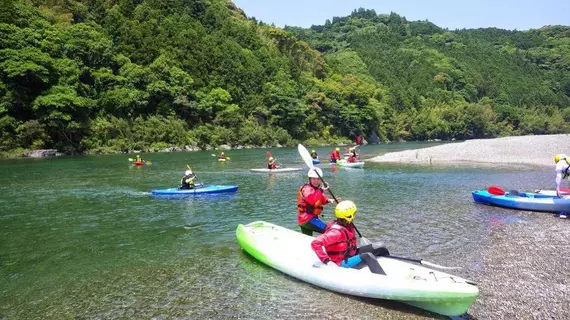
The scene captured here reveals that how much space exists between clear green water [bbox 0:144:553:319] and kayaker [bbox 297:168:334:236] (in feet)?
4.76

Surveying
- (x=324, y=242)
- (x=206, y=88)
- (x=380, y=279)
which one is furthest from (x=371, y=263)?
(x=206, y=88)

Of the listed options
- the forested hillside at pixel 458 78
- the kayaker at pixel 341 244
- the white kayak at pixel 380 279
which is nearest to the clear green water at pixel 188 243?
the white kayak at pixel 380 279

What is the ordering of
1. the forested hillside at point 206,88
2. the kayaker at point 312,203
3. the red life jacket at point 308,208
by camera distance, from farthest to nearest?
the forested hillside at point 206,88 → the red life jacket at point 308,208 → the kayaker at point 312,203

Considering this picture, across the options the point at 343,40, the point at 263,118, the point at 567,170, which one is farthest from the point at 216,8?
the point at 567,170

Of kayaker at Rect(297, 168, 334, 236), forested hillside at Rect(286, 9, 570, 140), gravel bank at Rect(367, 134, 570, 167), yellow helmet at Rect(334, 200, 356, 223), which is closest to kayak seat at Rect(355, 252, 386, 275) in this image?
yellow helmet at Rect(334, 200, 356, 223)

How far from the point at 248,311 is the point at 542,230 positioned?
9.67m

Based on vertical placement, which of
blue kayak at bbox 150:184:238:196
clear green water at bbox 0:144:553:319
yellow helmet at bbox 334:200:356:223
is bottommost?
clear green water at bbox 0:144:553:319

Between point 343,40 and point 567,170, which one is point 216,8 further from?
point 567,170

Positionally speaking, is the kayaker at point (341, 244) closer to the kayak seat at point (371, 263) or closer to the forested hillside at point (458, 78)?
the kayak seat at point (371, 263)

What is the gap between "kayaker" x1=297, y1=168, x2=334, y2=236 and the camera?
31.7 ft

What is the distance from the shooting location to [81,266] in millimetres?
10055

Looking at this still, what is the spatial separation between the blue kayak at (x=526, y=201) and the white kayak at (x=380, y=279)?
901cm

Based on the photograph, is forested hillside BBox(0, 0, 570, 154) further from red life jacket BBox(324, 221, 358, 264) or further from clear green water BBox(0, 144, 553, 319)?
red life jacket BBox(324, 221, 358, 264)

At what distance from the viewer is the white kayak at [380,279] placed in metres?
6.60
